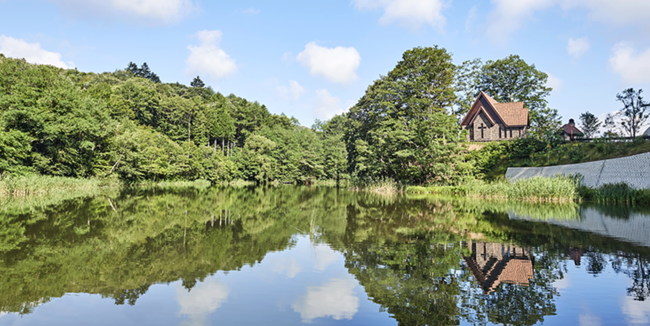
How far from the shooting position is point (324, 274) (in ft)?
21.2

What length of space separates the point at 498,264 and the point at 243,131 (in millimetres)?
62200

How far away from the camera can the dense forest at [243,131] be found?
96.0 ft

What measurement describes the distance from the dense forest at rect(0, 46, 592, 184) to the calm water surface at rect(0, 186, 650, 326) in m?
19.8

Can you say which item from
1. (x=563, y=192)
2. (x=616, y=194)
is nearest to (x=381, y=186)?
(x=563, y=192)

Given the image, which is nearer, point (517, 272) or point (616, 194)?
point (517, 272)

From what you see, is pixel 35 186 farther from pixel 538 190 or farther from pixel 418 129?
pixel 538 190

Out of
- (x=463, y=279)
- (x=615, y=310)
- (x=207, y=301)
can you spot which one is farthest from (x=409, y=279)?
(x=207, y=301)

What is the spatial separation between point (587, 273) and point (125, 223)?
12912mm

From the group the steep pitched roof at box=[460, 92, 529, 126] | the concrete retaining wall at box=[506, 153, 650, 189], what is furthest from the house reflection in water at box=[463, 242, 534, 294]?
the steep pitched roof at box=[460, 92, 529, 126]

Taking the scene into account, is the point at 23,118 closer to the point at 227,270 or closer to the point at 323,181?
the point at 227,270

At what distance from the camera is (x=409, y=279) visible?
231 inches

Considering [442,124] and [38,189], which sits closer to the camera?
[38,189]

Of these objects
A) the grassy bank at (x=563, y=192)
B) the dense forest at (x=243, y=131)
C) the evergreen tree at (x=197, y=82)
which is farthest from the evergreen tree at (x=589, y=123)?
the evergreen tree at (x=197, y=82)

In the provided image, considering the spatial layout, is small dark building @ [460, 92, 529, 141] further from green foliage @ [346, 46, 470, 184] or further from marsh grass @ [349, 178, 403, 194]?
marsh grass @ [349, 178, 403, 194]
